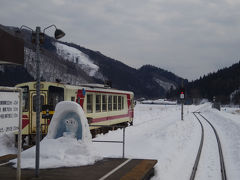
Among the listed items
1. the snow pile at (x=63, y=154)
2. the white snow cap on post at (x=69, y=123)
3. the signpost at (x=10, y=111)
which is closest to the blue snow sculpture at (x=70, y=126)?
the white snow cap on post at (x=69, y=123)

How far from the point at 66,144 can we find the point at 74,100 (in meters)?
6.71

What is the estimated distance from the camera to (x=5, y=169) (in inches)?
310

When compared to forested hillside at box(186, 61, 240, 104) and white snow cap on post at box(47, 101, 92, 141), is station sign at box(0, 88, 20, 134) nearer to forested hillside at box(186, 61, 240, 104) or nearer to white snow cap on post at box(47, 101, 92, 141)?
white snow cap on post at box(47, 101, 92, 141)

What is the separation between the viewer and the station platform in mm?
7152

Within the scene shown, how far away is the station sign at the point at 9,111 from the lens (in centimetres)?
584

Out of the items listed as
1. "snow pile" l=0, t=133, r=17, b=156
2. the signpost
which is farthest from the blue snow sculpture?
"snow pile" l=0, t=133, r=17, b=156

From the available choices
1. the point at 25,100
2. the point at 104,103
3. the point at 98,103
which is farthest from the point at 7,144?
the point at 104,103

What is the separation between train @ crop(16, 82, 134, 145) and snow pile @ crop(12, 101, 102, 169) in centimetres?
112

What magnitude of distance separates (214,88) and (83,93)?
17026cm

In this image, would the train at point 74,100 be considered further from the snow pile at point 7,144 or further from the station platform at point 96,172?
the station platform at point 96,172

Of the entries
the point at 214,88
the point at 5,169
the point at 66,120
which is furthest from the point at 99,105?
the point at 214,88

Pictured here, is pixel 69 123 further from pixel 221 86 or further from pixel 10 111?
pixel 221 86

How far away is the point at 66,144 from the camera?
348 inches

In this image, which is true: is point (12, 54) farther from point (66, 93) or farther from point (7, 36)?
point (66, 93)
